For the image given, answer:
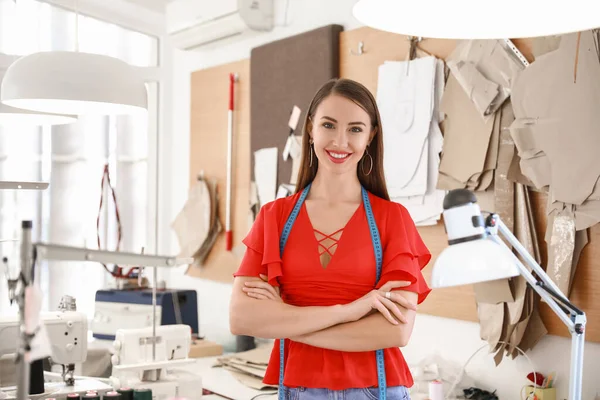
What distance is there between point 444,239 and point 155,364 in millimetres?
1133

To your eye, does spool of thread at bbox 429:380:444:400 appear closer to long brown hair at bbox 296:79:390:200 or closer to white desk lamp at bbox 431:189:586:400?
white desk lamp at bbox 431:189:586:400

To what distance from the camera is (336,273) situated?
162cm

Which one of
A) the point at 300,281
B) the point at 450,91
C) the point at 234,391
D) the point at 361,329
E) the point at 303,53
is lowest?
the point at 234,391

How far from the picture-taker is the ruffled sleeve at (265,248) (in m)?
1.65

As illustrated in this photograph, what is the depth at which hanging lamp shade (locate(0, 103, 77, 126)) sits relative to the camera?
2.30 metres

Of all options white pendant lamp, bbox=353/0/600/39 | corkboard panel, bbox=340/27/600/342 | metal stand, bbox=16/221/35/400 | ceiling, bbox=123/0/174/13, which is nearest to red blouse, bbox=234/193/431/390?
white pendant lamp, bbox=353/0/600/39

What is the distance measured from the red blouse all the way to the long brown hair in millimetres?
80

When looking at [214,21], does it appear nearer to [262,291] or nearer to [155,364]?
[155,364]

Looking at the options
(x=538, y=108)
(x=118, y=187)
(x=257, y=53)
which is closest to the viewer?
(x=538, y=108)

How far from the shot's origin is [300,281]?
165 cm

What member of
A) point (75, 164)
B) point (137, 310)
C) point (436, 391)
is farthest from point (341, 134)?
point (75, 164)

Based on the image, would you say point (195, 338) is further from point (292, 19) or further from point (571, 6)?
point (571, 6)

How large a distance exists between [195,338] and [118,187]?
1.45 metres

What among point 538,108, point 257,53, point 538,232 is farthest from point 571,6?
point 257,53
